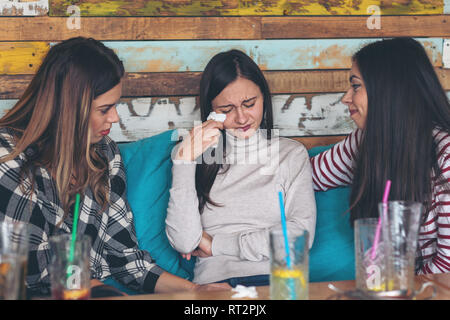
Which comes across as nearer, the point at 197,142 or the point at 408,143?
the point at 408,143

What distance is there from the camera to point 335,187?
6.25 feet

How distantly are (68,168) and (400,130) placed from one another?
1012 mm

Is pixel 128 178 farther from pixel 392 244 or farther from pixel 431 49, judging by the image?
pixel 431 49

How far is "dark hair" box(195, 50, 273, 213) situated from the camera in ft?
5.90

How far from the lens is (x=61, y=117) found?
60.1 inches

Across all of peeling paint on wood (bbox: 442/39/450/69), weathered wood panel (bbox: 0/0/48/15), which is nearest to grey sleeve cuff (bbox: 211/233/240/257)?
weathered wood panel (bbox: 0/0/48/15)

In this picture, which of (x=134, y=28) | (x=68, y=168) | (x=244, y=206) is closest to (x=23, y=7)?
(x=134, y=28)

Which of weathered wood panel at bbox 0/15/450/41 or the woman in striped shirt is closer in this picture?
the woman in striped shirt

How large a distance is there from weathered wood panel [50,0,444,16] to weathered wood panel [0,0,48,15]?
0.04m

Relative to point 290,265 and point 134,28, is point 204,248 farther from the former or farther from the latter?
point 134,28

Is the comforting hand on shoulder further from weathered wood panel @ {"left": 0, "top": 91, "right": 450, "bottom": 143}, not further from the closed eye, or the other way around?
weathered wood panel @ {"left": 0, "top": 91, "right": 450, "bottom": 143}

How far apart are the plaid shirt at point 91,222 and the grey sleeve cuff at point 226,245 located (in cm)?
20

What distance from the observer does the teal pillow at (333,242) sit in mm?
1786

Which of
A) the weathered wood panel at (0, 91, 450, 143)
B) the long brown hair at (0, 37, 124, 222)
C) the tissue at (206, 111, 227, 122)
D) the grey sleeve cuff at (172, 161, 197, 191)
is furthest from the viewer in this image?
the weathered wood panel at (0, 91, 450, 143)
